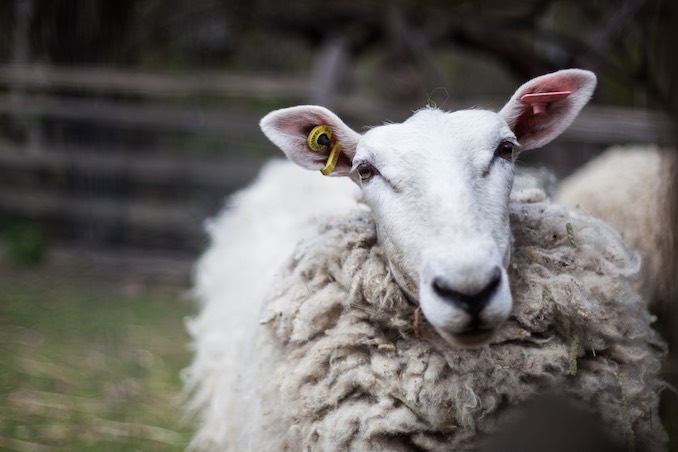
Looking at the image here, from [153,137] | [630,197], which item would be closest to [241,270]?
[630,197]

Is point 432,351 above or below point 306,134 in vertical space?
below

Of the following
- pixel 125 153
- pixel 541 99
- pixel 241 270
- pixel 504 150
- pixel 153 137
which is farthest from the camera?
pixel 153 137

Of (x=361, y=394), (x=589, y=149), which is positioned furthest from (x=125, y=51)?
(x=361, y=394)

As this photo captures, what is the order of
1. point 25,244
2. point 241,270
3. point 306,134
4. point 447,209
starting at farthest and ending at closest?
point 25,244 < point 241,270 < point 306,134 < point 447,209

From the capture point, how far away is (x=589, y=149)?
647 centimetres

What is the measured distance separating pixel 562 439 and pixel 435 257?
2.20 ft

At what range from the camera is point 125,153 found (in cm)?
758

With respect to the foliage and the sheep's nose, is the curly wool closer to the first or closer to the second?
the sheep's nose

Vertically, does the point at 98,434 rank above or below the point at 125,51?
below

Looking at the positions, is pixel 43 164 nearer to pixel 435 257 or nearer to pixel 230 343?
pixel 230 343

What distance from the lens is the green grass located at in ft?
12.4

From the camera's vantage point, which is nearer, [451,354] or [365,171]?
[451,354]

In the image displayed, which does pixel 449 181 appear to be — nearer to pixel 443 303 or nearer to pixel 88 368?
pixel 443 303

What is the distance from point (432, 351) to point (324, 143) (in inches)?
33.5
